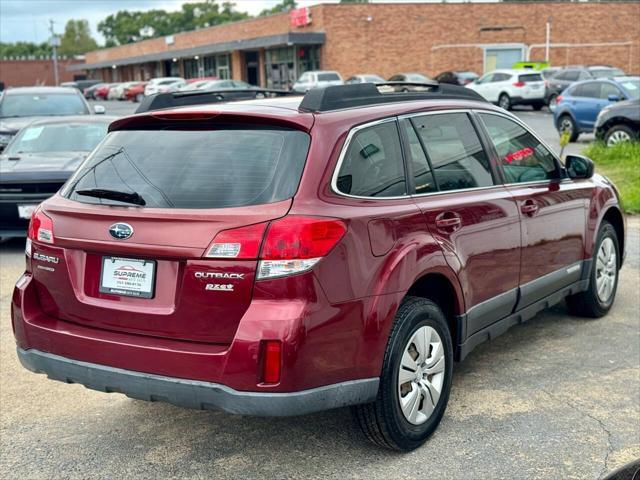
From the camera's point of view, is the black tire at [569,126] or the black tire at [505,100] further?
the black tire at [505,100]

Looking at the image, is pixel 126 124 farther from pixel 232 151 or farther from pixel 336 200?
pixel 336 200

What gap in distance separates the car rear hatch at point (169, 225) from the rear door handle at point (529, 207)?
1.87m

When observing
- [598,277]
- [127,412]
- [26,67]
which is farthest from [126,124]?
[26,67]

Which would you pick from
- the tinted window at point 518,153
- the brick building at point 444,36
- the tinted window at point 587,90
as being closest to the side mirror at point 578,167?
the tinted window at point 518,153

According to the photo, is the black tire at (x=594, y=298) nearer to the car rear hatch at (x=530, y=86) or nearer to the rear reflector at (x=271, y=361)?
the rear reflector at (x=271, y=361)

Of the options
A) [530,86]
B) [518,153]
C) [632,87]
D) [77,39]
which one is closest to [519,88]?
[530,86]

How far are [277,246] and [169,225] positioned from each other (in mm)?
514

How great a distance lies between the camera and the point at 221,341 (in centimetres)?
359

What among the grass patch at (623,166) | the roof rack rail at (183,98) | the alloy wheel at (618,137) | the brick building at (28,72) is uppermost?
the roof rack rail at (183,98)

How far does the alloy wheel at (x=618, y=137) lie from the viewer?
53.6ft

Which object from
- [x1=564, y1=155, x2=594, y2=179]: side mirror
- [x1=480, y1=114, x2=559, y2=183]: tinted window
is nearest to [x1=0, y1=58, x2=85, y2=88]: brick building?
[x1=564, y1=155, x2=594, y2=179]: side mirror

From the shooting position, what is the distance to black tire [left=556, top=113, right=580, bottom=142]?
67.9 ft

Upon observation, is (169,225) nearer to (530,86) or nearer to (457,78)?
(530,86)

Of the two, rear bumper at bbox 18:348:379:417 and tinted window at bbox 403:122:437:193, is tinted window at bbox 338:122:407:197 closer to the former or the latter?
tinted window at bbox 403:122:437:193
